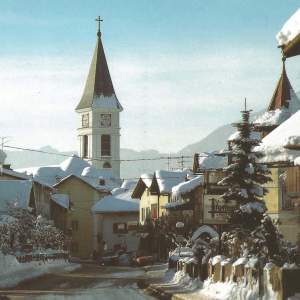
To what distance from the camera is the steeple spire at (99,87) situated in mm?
155750

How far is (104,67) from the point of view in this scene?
157 m

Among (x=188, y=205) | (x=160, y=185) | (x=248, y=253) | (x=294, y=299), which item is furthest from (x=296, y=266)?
(x=160, y=185)

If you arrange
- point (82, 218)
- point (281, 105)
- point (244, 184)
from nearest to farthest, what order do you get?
point (244, 184) < point (281, 105) < point (82, 218)

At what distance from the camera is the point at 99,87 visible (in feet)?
528

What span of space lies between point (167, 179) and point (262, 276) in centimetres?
5352

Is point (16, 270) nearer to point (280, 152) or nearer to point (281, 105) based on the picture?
point (280, 152)

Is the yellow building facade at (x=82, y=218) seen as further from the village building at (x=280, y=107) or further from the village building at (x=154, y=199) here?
the village building at (x=280, y=107)

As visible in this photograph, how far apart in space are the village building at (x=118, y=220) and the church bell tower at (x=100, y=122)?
6176cm

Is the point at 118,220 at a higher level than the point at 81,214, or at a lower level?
lower

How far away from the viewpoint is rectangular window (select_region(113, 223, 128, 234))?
95438 millimetres

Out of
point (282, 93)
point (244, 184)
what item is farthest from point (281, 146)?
point (282, 93)

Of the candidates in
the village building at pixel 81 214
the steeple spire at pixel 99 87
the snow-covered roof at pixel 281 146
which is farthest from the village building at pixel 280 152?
the steeple spire at pixel 99 87

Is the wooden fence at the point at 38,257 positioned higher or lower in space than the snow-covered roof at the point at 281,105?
lower

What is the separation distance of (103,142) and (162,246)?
3425 inches
